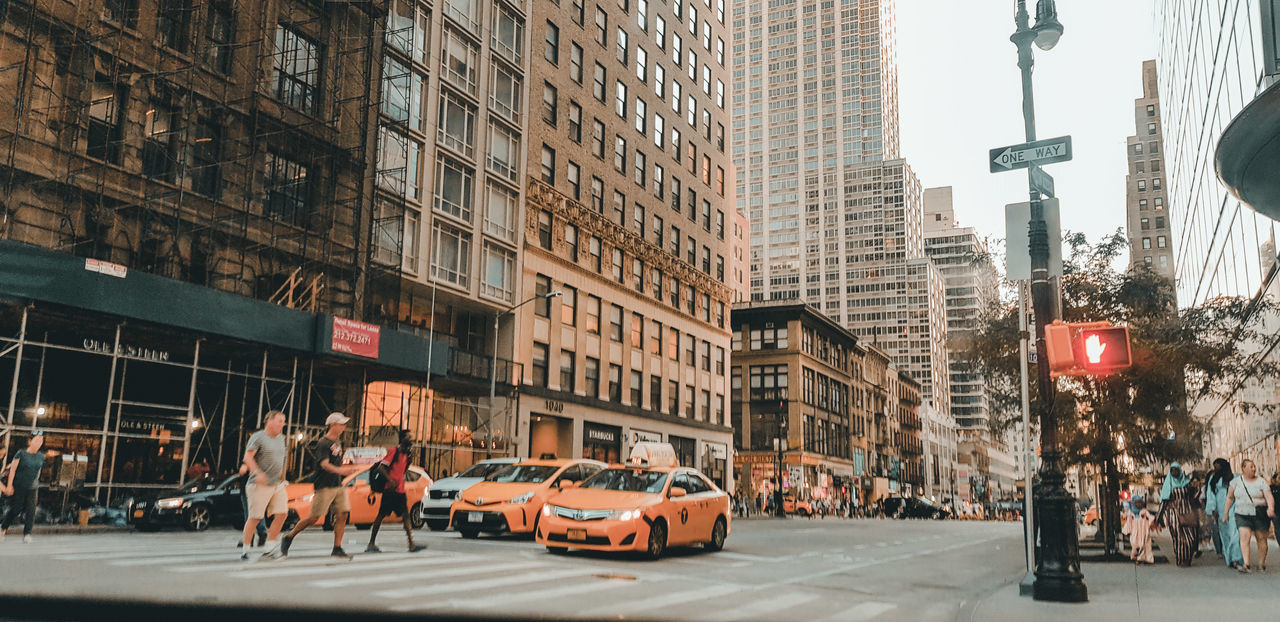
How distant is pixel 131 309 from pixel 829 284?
491 ft

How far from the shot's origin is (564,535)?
1422 cm

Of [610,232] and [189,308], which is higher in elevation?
[610,232]

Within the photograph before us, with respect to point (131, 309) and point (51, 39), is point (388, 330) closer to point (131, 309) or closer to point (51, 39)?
point (131, 309)

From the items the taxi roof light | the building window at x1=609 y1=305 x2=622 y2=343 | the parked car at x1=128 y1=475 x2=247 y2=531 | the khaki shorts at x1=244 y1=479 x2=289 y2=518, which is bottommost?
the parked car at x1=128 y1=475 x2=247 y2=531

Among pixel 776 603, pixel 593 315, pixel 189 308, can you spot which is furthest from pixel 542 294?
pixel 776 603

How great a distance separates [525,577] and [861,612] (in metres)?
3.58

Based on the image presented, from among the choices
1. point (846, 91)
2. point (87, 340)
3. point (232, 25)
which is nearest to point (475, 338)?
point (232, 25)

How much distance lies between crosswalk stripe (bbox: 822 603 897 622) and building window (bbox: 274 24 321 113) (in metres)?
25.3

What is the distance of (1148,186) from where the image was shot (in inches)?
5069

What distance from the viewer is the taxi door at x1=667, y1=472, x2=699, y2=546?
15.2 m

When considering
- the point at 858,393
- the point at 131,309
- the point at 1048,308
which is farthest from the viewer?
the point at 858,393

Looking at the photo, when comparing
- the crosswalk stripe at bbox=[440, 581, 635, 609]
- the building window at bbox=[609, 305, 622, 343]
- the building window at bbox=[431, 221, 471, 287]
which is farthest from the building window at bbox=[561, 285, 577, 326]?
the crosswalk stripe at bbox=[440, 581, 635, 609]

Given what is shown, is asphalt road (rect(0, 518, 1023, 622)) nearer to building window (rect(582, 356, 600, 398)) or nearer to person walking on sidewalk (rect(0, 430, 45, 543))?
person walking on sidewalk (rect(0, 430, 45, 543))

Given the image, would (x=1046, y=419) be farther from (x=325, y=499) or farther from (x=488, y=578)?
(x=325, y=499)
